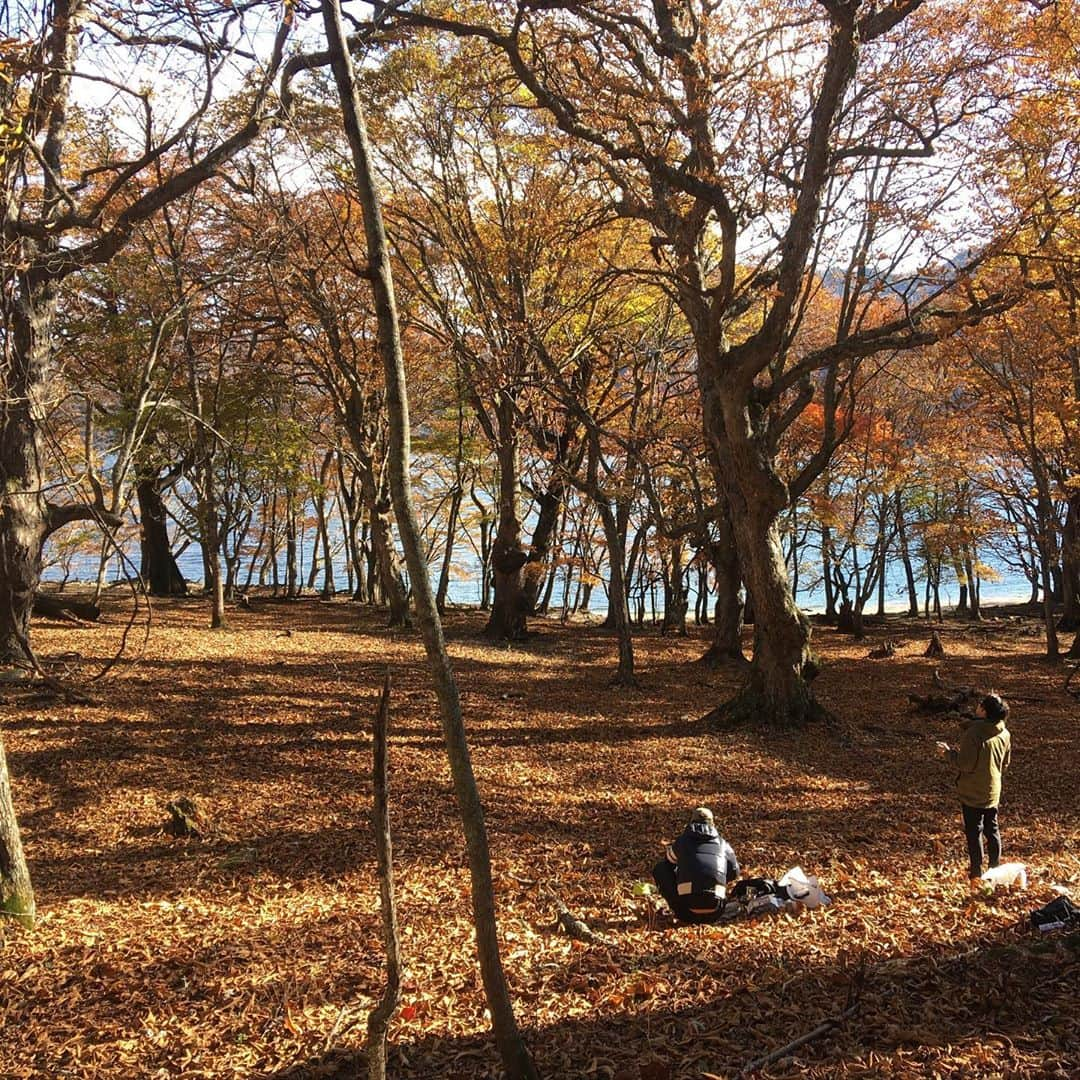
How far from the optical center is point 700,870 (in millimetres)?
5281

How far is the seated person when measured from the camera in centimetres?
527

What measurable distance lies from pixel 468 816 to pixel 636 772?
657cm

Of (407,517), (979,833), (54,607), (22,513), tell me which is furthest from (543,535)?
(407,517)

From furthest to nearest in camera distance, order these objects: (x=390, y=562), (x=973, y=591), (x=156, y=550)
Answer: (x=973, y=591) → (x=156, y=550) → (x=390, y=562)

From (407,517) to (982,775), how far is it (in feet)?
17.8

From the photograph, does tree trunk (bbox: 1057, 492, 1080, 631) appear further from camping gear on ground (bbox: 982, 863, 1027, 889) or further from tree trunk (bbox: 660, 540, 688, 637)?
camping gear on ground (bbox: 982, 863, 1027, 889)

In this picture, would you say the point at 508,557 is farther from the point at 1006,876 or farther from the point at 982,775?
the point at 1006,876

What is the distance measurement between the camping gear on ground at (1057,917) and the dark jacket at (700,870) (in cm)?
187

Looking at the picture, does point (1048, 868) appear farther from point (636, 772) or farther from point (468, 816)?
point (468, 816)

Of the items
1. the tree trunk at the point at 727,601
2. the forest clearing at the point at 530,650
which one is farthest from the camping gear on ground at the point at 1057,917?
the tree trunk at the point at 727,601

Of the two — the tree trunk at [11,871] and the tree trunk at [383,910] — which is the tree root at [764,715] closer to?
the tree trunk at [11,871]

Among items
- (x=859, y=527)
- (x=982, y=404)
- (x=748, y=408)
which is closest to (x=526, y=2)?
(x=748, y=408)

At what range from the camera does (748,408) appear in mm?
11305

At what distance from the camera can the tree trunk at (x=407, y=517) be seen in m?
3.00
